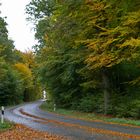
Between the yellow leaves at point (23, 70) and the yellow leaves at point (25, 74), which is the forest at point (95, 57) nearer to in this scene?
the yellow leaves at point (25, 74)

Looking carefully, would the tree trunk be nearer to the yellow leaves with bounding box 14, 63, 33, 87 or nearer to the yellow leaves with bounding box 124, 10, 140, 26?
the yellow leaves with bounding box 124, 10, 140, 26

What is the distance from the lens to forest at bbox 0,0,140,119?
2507cm

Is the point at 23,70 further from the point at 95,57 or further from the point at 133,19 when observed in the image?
the point at 133,19

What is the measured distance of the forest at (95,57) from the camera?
2507 cm

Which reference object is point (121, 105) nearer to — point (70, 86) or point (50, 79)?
point (70, 86)

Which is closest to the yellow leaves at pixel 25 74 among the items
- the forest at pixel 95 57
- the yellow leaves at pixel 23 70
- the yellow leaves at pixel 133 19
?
the yellow leaves at pixel 23 70

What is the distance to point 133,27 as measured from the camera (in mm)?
24172

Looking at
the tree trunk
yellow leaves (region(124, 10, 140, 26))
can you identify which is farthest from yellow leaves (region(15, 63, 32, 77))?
yellow leaves (region(124, 10, 140, 26))

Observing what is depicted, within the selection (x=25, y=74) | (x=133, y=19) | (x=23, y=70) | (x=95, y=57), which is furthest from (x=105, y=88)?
(x=23, y=70)

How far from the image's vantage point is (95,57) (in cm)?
2692

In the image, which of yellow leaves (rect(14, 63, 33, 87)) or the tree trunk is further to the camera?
yellow leaves (rect(14, 63, 33, 87))

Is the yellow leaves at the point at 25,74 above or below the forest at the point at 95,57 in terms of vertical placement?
above

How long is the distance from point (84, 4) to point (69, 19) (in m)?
1.87

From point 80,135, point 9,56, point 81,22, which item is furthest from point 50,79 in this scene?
point 9,56
